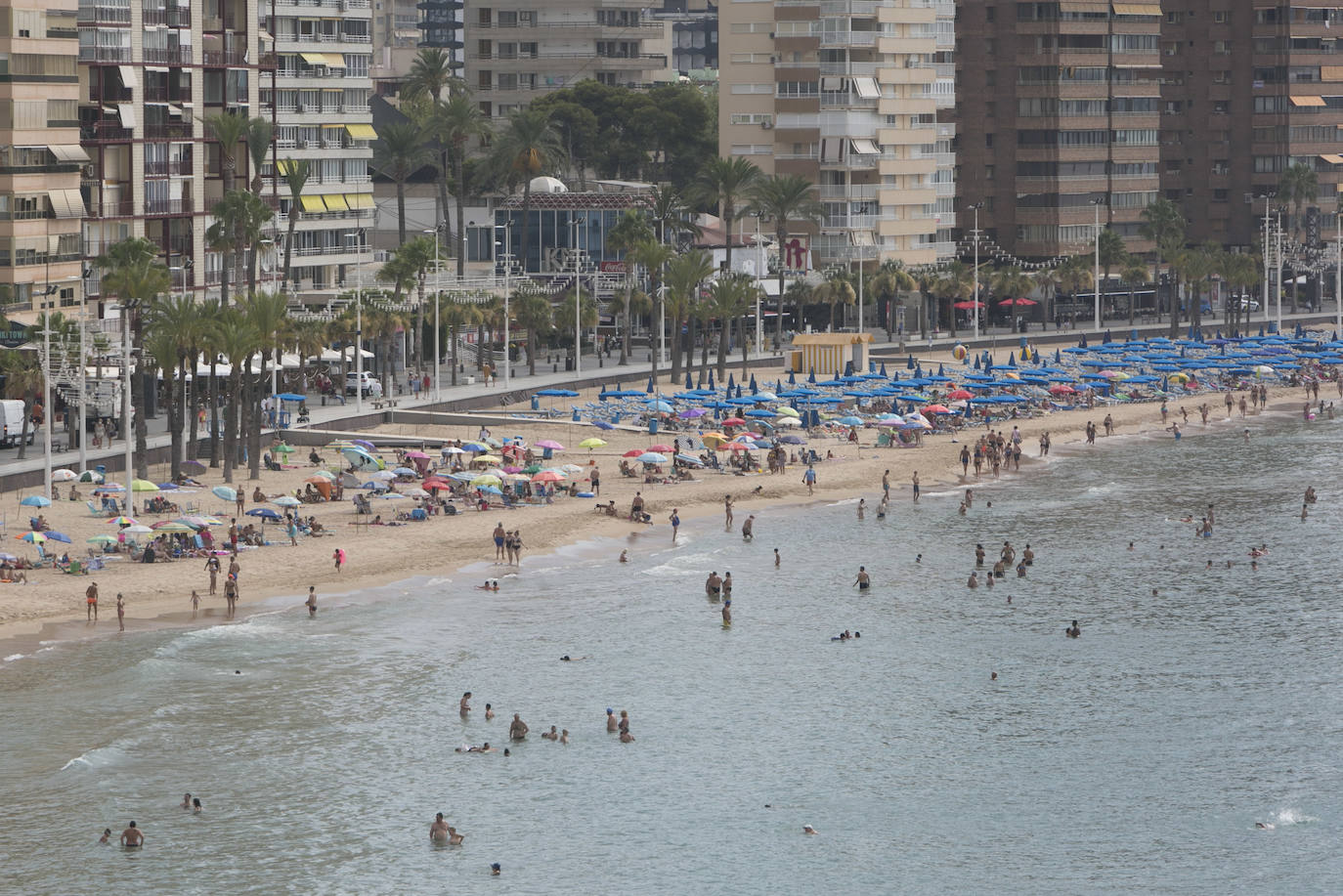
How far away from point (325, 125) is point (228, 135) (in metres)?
31.9

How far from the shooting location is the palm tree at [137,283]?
278 feet

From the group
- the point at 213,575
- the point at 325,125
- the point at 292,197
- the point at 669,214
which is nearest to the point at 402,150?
the point at 325,125

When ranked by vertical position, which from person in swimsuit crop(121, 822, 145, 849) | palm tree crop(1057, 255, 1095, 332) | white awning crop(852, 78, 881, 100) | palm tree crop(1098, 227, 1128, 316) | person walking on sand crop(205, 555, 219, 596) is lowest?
person in swimsuit crop(121, 822, 145, 849)

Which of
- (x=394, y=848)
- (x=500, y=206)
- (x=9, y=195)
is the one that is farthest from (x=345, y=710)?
(x=500, y=206)

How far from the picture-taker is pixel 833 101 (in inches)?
6772

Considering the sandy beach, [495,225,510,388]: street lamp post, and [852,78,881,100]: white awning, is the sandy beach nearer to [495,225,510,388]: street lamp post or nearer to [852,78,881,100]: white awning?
[495,225,510,388]: street lamp post

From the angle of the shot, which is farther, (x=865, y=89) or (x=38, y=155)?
(x=865, y=89)

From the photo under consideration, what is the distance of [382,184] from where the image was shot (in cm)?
16950

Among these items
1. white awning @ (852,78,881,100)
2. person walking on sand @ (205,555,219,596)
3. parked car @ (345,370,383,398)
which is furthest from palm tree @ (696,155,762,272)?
person walking on sand @ (205,555,219,596)

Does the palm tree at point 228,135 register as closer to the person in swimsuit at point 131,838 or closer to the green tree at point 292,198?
the green tree at point 292,198

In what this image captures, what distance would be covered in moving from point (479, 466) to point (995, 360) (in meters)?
68.6

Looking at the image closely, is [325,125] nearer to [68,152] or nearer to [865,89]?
[68,152]

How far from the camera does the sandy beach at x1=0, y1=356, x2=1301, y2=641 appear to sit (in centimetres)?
6950

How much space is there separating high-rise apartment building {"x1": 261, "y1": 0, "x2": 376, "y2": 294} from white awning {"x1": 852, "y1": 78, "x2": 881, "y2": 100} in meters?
44.2
